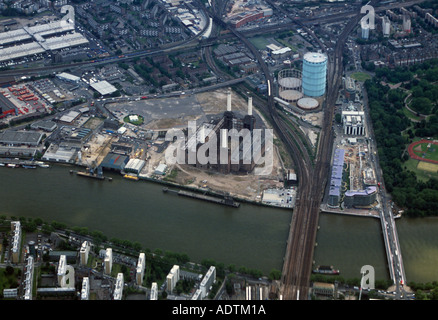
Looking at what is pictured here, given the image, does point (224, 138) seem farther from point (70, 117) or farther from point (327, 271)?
point (327, 271)

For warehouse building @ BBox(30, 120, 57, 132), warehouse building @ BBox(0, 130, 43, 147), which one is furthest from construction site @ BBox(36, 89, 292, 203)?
warehouse building @ BBox(0, 130, 43, 147)

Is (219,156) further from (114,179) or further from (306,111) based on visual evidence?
(306,111)

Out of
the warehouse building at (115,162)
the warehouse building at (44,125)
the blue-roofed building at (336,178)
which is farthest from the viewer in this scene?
the warehouse building at (44,125)

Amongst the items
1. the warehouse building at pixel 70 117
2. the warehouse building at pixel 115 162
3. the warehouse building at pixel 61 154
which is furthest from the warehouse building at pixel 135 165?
the warehouse building at pixel 70 117

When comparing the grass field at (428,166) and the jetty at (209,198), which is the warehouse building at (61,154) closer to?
the jetty at (209,198)

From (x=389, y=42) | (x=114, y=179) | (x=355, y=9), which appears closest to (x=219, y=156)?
(x=114, y=179)

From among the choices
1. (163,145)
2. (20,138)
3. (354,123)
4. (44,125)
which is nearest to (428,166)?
(354,123)
